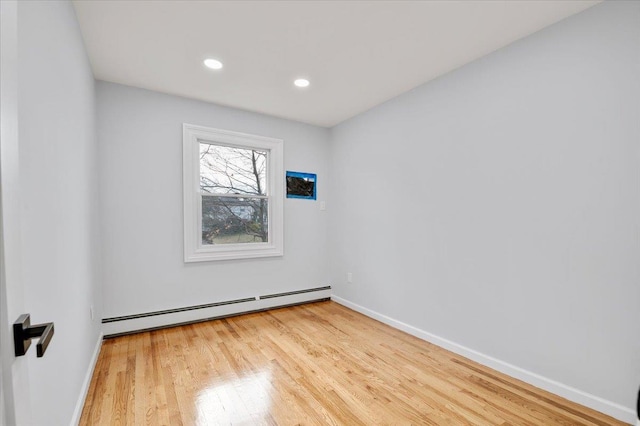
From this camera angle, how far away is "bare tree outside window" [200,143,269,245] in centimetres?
350

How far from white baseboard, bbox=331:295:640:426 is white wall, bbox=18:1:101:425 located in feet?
9.01

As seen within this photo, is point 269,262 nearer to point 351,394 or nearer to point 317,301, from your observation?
point 317,301

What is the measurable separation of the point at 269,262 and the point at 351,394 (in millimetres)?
2111

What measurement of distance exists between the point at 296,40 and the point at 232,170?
6.23 ft

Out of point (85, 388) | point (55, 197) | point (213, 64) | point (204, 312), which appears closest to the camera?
point (55, 197)

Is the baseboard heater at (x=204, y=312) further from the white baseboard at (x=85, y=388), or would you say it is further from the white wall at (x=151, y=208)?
the white baseboard at (x=85, y=388)

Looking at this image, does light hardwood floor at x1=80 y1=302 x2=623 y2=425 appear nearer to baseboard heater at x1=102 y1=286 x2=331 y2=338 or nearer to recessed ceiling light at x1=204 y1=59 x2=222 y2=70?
baseboard heater at x1=102 y1=286 x2=331 y2=338

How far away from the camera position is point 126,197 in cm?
298

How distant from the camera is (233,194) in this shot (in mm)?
3643

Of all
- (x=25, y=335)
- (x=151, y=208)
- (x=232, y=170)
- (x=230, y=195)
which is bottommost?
(x=25, y=335)

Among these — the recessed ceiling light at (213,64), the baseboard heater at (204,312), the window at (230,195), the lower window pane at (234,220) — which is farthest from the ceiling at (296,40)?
the baseboard heater at (204,312)

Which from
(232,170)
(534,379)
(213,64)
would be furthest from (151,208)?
(534,379)

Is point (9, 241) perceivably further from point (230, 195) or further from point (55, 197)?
point (230, 195)

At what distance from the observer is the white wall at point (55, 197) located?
108 centimetres
